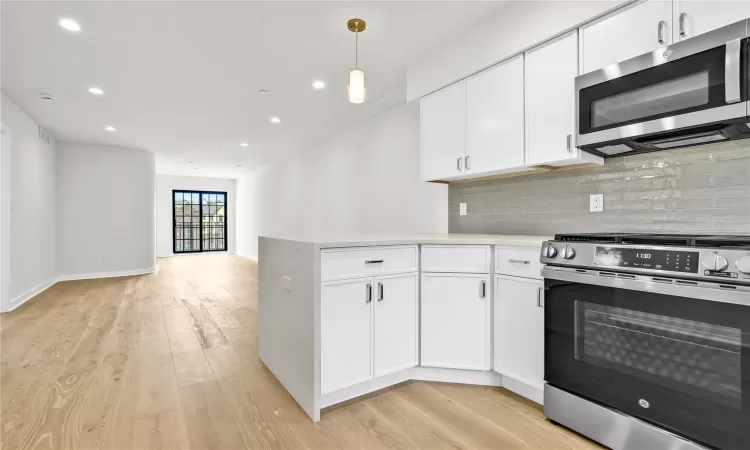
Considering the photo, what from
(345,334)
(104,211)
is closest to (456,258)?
(345,334)

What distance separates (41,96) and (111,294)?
8.88ft

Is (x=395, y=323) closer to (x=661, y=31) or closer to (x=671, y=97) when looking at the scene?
(x=671, y=97)

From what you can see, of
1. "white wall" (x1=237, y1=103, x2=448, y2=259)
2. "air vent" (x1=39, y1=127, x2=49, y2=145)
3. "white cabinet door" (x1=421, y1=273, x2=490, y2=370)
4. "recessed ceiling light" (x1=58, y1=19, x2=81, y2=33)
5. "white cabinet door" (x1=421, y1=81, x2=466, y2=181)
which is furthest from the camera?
"air vent" (x1=39, y1=127, x2=49, y2=145)

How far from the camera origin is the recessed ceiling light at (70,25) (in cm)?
257

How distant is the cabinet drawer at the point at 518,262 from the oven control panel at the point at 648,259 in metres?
0.34

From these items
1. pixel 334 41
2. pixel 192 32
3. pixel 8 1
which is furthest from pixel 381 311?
pixel 8 1

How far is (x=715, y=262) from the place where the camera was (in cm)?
128

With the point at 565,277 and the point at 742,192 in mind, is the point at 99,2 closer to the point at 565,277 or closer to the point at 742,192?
the point at 565,277

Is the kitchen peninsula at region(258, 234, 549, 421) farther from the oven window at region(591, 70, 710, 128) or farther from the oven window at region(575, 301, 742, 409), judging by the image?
the oven window at region(591, 70, 710, 128)

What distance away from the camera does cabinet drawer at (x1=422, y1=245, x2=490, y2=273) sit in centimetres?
219

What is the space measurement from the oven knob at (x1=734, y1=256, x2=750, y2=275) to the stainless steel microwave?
61 centimetres

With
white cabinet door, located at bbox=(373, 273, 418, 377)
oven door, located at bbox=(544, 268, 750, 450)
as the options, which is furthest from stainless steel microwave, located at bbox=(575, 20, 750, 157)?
white cabinet door, located at bbox=(373, 273, 418, 377)

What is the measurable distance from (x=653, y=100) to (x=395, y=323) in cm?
174

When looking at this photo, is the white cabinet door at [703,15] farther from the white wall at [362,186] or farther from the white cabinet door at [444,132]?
the white wall at [362,186]
